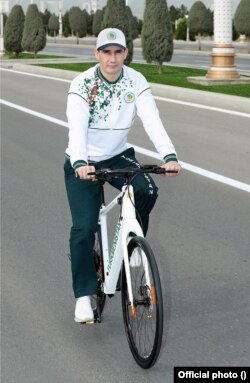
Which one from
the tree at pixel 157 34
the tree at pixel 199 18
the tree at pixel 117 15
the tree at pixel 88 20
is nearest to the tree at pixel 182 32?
the tree at pixel 199 18

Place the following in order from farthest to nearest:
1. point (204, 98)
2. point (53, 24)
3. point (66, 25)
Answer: point (53, 24)
point (66, 25)
point (204, 98)

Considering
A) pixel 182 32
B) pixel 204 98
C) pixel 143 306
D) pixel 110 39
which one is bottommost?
pixel 182 32

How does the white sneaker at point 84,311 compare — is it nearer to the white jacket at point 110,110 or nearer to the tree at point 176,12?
the white jacket at point 110,110

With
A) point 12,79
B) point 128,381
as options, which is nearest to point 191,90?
point 12,79

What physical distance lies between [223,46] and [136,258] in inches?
768

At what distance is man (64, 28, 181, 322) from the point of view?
529 cm

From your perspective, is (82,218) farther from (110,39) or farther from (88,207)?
(110,39)

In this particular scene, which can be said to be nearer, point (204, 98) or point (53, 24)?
point (204, 98)

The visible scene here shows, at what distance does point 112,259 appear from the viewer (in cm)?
531

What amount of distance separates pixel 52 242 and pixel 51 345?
101 inches

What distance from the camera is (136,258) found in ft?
16.4

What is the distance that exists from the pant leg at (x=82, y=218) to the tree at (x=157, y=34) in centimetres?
2350

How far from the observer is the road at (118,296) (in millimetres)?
5203

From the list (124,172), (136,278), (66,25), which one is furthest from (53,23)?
(136,278)
